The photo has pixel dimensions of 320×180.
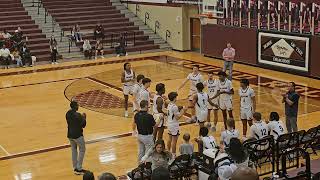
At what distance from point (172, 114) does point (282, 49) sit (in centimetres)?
1381

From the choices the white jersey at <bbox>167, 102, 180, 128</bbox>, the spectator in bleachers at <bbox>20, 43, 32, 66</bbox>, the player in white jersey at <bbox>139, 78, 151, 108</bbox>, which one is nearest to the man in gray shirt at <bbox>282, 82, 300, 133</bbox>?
the white jersey at <bbox>167, 102, 180, 128</bbox>

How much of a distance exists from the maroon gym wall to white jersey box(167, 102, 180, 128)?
15.0 m

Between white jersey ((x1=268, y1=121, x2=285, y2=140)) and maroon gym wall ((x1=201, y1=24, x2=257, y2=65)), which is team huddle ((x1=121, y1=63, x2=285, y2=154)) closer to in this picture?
white jersey ((x1=268, y1=121, x2=285, y2=140))

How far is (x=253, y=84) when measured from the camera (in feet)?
71.8

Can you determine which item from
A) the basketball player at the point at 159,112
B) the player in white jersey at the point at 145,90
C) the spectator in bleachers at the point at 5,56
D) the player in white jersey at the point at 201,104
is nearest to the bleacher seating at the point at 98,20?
the spectator in bleachers at the point at 5,56

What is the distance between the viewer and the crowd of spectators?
27.2 m

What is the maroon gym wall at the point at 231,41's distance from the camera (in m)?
26.8

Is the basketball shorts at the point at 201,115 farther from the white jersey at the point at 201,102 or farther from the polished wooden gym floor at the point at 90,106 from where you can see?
the polished wooden gym floor at the point at 90,106

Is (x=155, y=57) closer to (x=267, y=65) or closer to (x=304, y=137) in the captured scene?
(x=267, y=65)

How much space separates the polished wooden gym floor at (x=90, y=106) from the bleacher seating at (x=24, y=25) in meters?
2.37

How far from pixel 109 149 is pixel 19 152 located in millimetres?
2292

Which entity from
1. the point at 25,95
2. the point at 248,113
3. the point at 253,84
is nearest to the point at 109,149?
the point at 248,113

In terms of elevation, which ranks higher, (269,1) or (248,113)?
(269,1)

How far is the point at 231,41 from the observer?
2822cm
